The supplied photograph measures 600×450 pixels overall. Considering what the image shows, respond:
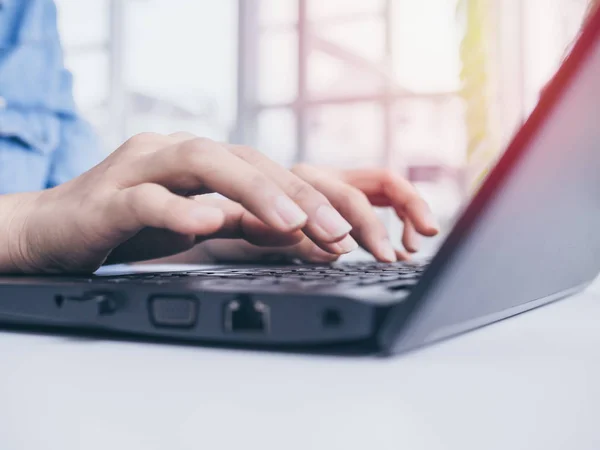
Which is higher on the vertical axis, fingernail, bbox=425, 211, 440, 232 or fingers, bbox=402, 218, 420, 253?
fingernail, bbox=425, 211, 440, 232

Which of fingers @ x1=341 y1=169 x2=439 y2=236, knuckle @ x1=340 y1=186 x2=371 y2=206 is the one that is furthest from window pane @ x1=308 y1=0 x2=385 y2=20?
knuckle @ x1=340 y1=186 x2=371 y2=206

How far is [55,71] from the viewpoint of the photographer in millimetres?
1158

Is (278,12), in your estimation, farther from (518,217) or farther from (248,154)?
(518,217)

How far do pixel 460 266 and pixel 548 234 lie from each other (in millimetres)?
106

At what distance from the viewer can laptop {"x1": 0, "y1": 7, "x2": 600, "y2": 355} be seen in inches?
7.9

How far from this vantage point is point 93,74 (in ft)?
11.1

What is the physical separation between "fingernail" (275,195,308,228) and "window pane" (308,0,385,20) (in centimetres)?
355

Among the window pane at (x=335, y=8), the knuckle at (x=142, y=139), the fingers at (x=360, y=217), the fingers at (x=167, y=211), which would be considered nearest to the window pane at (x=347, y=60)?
the window pane at (x=335, y=8)

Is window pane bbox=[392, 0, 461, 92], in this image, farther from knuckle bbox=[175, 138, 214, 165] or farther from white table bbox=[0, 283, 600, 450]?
white table bbox=[0, 283, 600, 450]

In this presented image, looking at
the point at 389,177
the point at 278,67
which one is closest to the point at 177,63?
the point at 278,67

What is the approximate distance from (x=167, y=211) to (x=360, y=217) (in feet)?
0.71

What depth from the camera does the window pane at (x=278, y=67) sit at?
3.67 m

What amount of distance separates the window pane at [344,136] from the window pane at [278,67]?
223mm

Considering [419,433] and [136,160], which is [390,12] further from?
[419,433]
